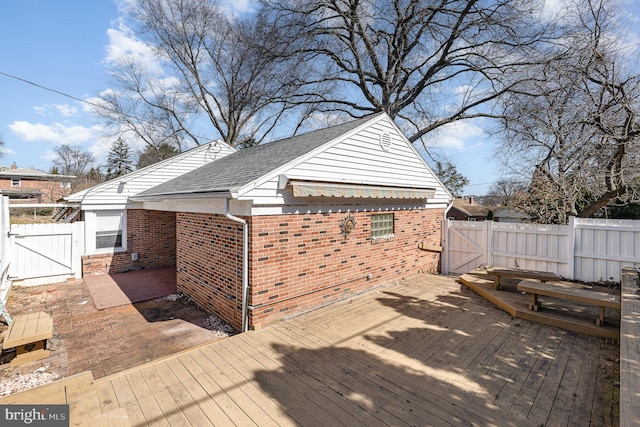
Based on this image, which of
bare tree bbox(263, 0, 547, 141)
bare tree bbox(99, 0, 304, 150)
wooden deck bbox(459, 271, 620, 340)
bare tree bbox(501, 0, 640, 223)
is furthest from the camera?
bare tree bbox(99, 0, 304, 150)

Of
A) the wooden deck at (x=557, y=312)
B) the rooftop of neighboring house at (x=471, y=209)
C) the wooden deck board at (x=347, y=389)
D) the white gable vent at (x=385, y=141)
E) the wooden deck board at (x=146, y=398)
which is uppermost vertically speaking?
the white gable vent at (x=385, y=141)

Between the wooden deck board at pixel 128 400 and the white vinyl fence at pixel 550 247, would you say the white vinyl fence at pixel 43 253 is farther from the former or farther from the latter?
the white vinyl fence at pixel 550 247

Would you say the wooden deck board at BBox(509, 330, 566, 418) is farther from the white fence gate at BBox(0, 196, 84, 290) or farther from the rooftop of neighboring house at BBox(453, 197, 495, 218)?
the rooftop of neighboring house at BBox(453, 197, 495, 218)

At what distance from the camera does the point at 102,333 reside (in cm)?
557

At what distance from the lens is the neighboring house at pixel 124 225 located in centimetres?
1009

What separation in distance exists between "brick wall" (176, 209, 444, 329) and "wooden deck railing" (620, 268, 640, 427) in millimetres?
4647

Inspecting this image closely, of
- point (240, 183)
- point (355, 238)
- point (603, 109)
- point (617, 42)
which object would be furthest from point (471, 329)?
point (617, 42)

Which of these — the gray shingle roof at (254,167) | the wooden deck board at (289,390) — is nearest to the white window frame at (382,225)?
the gray shingle roof at (254,167)

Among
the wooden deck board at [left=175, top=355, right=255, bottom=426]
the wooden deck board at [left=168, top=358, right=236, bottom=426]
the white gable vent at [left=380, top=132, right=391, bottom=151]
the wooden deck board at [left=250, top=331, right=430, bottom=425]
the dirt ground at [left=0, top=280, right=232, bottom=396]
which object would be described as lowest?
the dirt ground at [left=0, top=280, right=232, bottom=396]

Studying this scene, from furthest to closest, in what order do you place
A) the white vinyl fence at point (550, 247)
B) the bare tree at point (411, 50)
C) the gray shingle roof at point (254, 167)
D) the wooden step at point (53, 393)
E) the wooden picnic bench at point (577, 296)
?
the bare tree at point (411, 50)
the white vinyl fence at point (550, 247)
the gray shingle roof at point (254, 167)
the wooden picnic bench at point (577, 296)
the wooden step at point (53, 393)

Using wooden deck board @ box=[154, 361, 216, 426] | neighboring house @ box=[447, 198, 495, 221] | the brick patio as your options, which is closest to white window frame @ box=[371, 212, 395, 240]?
the brick patio

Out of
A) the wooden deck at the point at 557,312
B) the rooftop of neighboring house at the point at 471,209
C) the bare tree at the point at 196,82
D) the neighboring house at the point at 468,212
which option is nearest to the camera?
the wooden deck at the point at 557,312

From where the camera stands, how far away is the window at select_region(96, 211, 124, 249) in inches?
408

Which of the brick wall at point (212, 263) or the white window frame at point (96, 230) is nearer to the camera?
the brick wall at point (212, 263)
